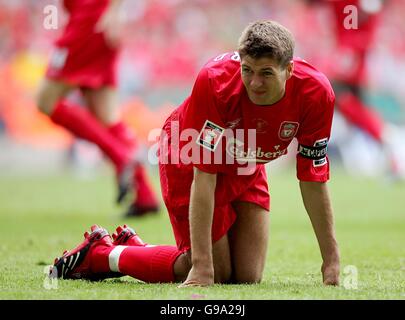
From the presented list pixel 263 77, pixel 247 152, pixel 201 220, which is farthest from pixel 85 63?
pixel 263 77

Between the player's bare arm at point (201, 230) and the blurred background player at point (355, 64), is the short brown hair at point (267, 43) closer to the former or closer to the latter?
the player's bare arm at point (201, 230)

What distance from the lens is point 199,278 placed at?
379 cm

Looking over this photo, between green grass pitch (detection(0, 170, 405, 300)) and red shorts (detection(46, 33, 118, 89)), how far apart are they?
115 centimetres

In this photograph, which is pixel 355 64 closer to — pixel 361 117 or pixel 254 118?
pixel 361 117

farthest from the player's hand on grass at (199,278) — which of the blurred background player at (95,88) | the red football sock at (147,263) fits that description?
the blurred background player at (95,88)

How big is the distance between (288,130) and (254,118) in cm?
16

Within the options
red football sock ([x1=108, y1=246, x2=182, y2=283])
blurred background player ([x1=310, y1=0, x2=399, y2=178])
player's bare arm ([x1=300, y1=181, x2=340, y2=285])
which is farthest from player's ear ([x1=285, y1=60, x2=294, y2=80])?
blurred background player ([x1=310, y1=0, x2=399, y2=178])

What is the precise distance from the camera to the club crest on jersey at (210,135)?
3.79m

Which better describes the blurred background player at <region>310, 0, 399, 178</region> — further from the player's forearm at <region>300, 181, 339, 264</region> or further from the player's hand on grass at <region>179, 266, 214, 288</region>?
the player's hand on grass at <region>179, 266, 214, 288</region>

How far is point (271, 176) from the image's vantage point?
14164 mm

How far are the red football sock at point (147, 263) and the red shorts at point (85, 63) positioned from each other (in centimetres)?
353

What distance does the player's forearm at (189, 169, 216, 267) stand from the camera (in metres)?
3.78

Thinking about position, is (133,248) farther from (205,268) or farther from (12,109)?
(12,109)
